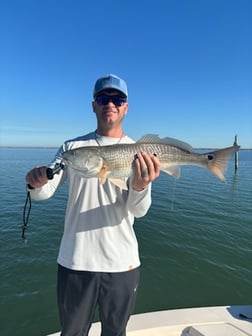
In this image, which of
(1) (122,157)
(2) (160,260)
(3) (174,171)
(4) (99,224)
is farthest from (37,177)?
(2) (160,260)

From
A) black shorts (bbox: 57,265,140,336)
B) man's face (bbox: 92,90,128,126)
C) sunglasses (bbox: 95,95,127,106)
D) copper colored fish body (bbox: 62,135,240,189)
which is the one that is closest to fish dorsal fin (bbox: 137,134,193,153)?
copper colored fish body (bbox: 62,135,240,189)

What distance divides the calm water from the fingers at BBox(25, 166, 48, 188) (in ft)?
16.3

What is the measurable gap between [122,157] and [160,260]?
7723mm

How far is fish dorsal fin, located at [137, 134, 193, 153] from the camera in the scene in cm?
304

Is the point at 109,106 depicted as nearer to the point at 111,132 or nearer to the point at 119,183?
the point at 111,132

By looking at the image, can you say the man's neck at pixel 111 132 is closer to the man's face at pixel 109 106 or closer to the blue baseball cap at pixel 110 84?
the man's face at pixel 109 106

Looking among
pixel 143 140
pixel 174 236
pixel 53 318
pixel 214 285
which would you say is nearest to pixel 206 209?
pixel 174 236

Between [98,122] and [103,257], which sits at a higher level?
[98,122]

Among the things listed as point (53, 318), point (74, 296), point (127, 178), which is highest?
point (127, 178)

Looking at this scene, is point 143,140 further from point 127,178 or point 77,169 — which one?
point 77,169

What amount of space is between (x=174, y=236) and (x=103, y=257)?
9.97 m

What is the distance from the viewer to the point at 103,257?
2.64 m

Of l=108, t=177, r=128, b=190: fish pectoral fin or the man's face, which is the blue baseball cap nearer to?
the man's face

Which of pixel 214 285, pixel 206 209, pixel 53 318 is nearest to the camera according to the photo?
pixel 53 318
